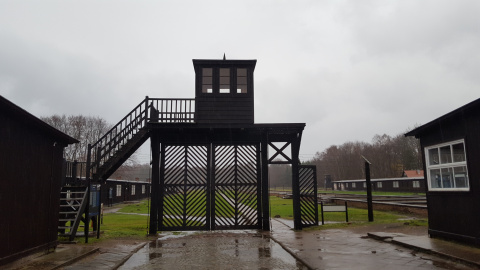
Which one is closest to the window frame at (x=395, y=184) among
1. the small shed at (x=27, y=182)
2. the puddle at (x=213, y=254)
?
the puddle at (x=213, y=254)

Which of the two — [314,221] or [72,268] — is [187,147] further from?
[72,268]

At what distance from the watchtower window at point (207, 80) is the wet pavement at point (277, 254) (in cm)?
654

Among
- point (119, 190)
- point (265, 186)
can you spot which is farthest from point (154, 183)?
point (119, 190)

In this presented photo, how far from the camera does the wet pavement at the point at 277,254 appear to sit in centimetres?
770

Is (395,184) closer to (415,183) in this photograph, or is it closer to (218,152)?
(415,183)

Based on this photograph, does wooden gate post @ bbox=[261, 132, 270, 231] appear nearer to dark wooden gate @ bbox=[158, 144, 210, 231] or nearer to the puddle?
the puddle

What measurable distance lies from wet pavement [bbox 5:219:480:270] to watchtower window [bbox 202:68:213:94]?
654 cm

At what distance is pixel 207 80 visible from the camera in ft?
50.1

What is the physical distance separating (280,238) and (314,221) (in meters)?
3.79

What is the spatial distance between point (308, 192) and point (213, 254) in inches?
264

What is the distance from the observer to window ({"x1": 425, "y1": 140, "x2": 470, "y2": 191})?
30.8 feet

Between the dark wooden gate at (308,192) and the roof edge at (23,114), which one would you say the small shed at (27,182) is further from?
the dark wooden gate at (308,192)

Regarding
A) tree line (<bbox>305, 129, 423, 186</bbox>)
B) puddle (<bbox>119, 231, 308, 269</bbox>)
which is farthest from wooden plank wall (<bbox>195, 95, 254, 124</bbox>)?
tree line (<bbox>305, 129, 423, 186</bbox>)

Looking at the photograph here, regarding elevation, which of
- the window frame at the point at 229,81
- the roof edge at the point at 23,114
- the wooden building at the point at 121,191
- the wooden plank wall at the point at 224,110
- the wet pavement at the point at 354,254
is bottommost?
the wet pavement at the point at 354,254
